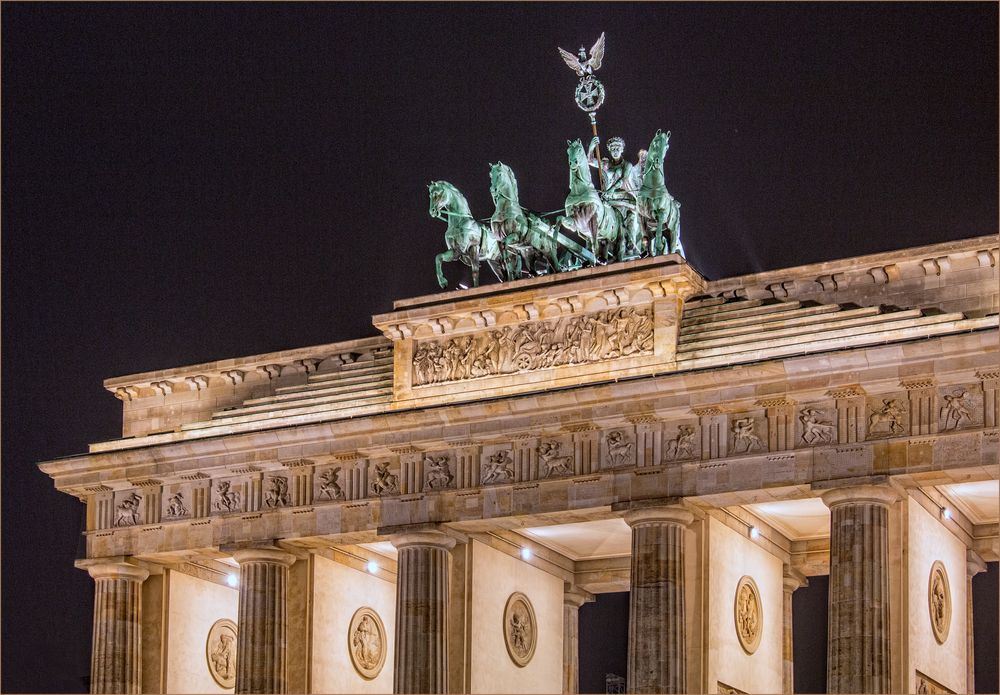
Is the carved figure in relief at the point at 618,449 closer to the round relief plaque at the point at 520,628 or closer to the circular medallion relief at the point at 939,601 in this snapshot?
the round relief plaque at the point at 520,628

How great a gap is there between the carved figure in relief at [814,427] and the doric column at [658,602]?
9.38ft

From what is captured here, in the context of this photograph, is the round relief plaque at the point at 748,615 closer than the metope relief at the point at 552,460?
No

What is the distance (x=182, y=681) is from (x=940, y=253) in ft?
64.3

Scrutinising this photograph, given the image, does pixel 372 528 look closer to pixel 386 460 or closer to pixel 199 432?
pixel 386 460

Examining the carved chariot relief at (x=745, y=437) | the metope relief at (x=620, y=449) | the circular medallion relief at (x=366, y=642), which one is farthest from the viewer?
the circular medallion relief at (x=366, y=642)

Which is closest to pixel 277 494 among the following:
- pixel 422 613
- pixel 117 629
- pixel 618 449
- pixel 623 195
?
pixel 422 613

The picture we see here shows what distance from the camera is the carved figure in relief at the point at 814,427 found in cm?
3756

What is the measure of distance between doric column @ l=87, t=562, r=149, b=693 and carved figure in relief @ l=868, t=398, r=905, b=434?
57.1ft

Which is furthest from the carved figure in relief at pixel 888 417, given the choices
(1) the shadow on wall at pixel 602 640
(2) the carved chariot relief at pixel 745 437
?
(1) the shadow on wall at pixel 602 640

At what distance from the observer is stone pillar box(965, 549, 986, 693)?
40.4 m

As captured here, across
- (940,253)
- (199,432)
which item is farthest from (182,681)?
(940,253)

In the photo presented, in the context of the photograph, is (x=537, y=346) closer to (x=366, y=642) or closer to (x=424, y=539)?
(x=424, y=539)

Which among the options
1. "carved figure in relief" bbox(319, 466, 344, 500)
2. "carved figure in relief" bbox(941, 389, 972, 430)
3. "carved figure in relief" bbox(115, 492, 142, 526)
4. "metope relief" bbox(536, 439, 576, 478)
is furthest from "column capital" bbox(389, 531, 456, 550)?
"carved figure in relief" bbox(941, 389, 972, 430)

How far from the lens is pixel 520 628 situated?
4394 cm
